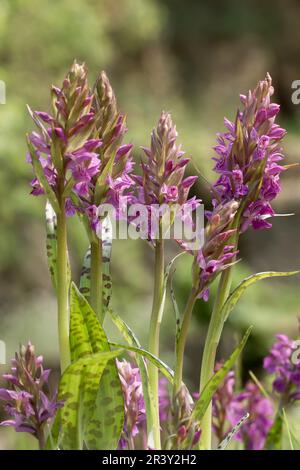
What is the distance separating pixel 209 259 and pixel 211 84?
822 centimetres

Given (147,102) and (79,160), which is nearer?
(79,160)

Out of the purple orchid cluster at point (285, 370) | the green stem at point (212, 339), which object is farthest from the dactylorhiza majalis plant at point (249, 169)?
the purple orchid cluster at point (285, 370)

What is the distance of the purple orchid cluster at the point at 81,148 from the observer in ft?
2.40

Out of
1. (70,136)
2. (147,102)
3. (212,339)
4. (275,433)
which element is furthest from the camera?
(147,102)

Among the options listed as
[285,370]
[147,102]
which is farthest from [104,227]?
[147,102]

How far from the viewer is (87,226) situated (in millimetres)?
820

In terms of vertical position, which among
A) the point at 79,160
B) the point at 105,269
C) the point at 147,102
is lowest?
the point at 105,269

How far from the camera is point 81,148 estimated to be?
74 centimetres

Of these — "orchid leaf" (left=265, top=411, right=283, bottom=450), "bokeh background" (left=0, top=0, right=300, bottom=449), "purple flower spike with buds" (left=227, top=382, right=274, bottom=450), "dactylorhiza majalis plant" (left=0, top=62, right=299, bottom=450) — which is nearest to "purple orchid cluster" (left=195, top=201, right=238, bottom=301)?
"dactylorhiza majalis plant" (left=0, top=62, right=299, bottom=450)

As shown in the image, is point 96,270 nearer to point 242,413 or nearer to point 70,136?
point 70,136

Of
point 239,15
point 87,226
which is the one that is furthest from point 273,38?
point 87,226

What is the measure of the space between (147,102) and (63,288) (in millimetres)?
6305

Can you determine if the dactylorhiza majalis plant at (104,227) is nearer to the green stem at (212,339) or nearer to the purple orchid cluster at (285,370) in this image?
the green stem at (212,339)

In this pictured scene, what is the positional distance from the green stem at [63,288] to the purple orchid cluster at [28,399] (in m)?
0.05
